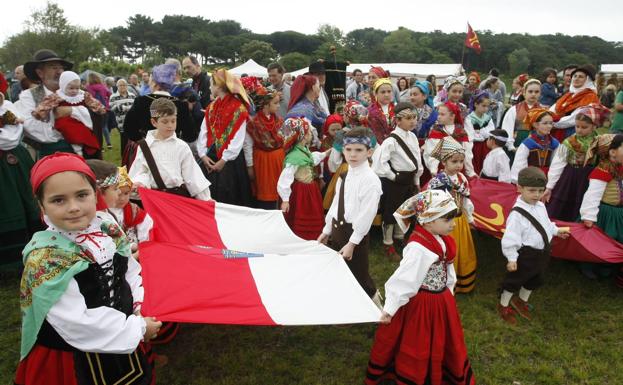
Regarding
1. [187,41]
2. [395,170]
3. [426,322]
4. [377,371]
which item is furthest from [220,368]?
[187,41]

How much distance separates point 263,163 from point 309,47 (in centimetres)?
9213

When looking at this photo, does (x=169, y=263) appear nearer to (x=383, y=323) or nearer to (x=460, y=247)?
(x=383, y=323)

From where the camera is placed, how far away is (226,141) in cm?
488

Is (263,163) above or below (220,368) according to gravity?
above

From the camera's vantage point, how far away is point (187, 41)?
8550 centimetres

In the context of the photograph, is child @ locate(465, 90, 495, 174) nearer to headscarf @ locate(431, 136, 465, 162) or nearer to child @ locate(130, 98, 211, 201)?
headscarf @ locate(431, 136, 465, 162)

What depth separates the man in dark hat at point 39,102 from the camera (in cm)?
437

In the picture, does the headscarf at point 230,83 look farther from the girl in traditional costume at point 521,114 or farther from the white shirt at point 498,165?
the girl in traditional costume at point 521,114

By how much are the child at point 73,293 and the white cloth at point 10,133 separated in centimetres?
279

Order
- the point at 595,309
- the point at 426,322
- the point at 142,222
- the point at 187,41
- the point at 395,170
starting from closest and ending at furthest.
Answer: the point at 426,322 < the point at 142,222 < the point at 595,309 < the point at 395,170 < the point at 187,41

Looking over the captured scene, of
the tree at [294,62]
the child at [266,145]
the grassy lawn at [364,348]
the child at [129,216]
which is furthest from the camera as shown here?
the tree at [294,62]

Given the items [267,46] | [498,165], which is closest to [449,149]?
[498,165]

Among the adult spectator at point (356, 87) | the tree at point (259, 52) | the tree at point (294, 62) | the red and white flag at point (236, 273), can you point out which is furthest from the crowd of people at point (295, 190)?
the tree at point (259, 52)

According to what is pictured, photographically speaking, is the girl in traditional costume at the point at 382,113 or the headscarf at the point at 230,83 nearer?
the headscarf at the point at 230,83
